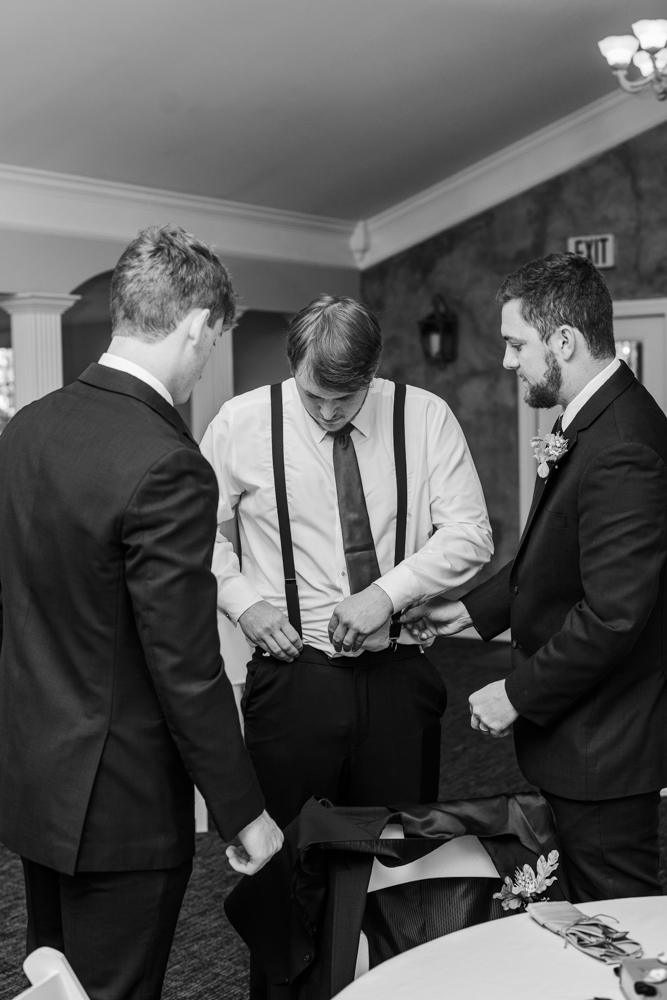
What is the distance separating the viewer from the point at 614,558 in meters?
1.83

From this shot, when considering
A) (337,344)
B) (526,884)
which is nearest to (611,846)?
(526,884)

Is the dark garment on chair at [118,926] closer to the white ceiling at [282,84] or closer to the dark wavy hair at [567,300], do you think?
the dark wavy hair at [567,300]

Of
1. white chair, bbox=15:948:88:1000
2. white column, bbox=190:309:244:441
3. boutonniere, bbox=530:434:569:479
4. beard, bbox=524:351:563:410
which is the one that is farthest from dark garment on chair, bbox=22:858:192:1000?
white column, bbox=190:309:244:441

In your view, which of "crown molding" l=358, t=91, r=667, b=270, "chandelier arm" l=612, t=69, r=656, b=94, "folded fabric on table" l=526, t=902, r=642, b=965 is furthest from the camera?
"crown molding" l=358, t=91, r=667, b=270

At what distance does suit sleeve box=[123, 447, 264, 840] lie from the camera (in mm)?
1500

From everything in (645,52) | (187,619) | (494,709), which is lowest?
(494,709)

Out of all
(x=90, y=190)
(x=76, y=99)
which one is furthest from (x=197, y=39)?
(x=90, y=190)

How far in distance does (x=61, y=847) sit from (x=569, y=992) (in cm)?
76

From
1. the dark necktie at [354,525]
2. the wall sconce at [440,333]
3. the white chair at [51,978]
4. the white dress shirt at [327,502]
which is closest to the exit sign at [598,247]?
the wall sconce at [440,333]

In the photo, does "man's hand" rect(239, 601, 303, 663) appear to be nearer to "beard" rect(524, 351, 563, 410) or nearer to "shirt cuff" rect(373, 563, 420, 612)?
"shirt cuff" rect(373, 563, 420, 612)

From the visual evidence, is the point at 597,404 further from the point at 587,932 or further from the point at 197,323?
the point at 587,932

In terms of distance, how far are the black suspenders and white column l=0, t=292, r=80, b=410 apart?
419 centimetres

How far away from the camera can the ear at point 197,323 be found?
1604 millimetres

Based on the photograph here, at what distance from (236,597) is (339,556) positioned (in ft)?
0.75
